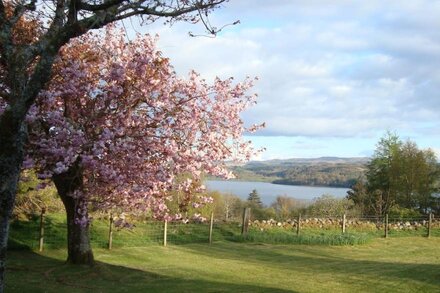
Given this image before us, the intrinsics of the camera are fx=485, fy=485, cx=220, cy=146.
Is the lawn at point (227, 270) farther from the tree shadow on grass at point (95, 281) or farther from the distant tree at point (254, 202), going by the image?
the distant tree at point (254, 202)

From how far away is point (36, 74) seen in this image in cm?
570

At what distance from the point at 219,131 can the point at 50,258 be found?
6.18m

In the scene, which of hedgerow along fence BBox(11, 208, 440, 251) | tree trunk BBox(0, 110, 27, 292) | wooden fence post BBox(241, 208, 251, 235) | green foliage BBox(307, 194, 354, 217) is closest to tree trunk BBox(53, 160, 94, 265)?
hedgerow along fence BBox(11, 208, 440, 251)

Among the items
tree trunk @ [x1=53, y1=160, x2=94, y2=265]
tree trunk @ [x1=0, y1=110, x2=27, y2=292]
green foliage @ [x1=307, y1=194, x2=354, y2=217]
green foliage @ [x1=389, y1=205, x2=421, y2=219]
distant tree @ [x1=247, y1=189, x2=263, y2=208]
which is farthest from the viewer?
distant tree @ [x1=247, y1=189, x2=263, y2=208]

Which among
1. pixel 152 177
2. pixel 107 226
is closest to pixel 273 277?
pixel 152 177

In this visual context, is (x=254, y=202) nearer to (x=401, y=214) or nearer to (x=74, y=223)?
(x=401, y=214)

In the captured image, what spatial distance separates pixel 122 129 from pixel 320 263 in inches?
362

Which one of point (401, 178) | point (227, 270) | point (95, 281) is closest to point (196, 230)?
point (227, 270)

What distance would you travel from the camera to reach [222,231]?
71.8 ft

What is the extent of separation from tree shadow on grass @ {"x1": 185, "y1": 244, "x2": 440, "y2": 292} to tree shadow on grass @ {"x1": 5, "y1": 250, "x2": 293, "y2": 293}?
366 centimetres

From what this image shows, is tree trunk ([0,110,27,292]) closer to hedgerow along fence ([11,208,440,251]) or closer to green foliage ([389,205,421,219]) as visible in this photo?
hedgerow along fence ([11,208,440,251])

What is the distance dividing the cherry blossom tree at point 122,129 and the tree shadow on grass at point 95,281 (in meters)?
0.63

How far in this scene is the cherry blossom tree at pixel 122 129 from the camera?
9047 millimetres

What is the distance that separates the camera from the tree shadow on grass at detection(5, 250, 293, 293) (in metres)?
9.80
